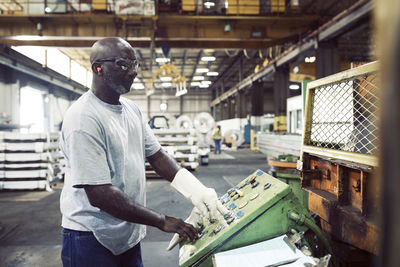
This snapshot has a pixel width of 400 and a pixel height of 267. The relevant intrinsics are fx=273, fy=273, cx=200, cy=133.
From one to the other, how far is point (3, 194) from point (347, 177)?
6.90 meters

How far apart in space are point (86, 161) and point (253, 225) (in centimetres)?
92

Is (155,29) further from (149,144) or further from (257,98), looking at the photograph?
(257,98)

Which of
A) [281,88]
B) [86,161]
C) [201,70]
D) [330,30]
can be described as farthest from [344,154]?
[201,70]

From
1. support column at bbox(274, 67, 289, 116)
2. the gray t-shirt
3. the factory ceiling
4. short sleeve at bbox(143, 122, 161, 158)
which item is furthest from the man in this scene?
support column at bbox(274, 67, 289, 116)

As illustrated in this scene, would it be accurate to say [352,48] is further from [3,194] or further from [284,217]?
[3,194]

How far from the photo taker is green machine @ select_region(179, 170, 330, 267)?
1.45 meters

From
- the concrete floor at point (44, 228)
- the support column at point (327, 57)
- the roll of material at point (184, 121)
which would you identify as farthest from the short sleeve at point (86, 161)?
the roll of material at point (184, 121)

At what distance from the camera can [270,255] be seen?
4.39ft

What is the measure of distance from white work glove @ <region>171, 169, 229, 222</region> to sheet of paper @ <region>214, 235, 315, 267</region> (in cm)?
24

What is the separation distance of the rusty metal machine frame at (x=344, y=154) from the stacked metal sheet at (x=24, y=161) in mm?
6108

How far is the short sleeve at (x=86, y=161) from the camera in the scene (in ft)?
4.13

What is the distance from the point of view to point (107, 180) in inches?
51.1

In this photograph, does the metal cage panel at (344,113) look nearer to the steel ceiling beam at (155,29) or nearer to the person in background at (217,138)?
the steel ceiling beam at (155,29)

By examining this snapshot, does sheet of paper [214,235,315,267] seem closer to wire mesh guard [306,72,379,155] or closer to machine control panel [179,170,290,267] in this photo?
machine control panel [179,170,290,267]
